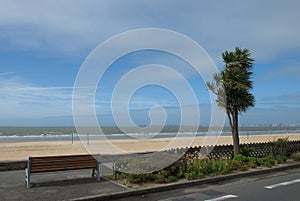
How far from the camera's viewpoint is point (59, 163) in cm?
891

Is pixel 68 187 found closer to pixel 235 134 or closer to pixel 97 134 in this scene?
pixel 235 134

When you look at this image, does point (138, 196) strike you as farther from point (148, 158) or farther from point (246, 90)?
point (246, 90)

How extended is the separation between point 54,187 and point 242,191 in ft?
16.5

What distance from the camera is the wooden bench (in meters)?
8.45

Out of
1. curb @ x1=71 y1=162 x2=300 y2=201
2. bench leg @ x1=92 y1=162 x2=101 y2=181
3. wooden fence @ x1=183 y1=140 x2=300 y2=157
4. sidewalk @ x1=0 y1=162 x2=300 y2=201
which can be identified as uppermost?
wooden fence @ x1=183 y1=140 x2=300 y2=157

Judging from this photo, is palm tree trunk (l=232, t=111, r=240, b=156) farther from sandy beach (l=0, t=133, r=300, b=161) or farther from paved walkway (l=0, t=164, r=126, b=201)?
sandy beach (l=0, t=133, r=300, b=161)

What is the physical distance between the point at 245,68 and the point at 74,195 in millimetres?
9820

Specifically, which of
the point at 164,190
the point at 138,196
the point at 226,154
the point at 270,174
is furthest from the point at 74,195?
the point at 226,154

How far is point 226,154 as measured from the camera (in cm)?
1348

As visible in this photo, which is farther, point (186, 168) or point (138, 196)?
point (186, 168)

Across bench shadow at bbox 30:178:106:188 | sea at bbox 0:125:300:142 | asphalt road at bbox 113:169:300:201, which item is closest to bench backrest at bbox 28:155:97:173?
bench shadow at bbox 30:178:106:188

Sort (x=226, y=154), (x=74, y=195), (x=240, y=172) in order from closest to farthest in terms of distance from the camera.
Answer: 1. (x=74, y=195)
2. (x=240, y=172)
3. (x=226, y=154)

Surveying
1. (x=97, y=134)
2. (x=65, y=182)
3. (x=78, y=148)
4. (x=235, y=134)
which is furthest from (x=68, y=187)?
(x=78, y=148)

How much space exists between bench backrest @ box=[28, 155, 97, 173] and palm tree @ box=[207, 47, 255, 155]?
6736mm
